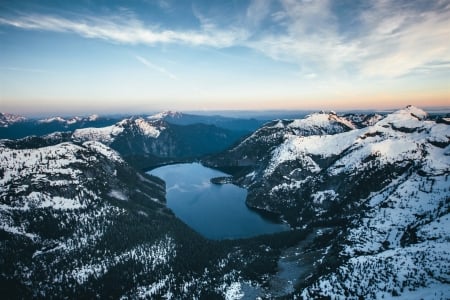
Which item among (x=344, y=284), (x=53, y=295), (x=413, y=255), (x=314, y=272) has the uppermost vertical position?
(x=413, y=255)

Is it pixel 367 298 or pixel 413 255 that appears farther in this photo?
pixel 413 255

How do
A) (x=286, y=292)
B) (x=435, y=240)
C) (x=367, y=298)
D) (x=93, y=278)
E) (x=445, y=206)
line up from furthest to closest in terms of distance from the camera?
(x=93, y=278), (x=445, y=206), (x=286, y=292), (x=435, y=240), (x=367, y=298)

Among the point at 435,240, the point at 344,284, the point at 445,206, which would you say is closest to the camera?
the point at 344,284

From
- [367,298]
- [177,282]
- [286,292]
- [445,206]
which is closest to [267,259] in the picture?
[286,292]

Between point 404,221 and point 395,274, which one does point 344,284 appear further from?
point 404,221

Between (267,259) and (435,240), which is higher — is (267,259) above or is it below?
below

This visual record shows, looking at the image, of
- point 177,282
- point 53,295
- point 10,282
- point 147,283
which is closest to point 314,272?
point 177,282

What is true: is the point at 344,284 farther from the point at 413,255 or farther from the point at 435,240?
the point at 435,240

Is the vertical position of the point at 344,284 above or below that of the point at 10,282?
above

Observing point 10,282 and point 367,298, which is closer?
point 367,298
